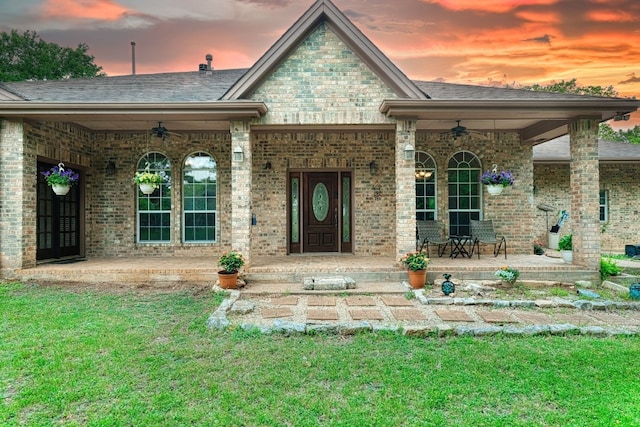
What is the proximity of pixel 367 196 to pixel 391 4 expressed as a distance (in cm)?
650

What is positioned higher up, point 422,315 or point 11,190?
point 11,190

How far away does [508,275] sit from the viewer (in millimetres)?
6508

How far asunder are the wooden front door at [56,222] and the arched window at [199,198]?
2.74 metres

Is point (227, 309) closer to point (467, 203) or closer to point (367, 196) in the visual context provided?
point (367, 196)

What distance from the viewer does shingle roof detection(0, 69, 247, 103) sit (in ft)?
24.1

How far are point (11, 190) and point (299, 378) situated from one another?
7411mm

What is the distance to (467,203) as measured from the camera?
950 centimetres

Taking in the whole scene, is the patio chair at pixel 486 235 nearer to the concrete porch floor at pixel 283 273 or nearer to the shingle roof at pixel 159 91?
the concrete porch floor at pixel 283 273

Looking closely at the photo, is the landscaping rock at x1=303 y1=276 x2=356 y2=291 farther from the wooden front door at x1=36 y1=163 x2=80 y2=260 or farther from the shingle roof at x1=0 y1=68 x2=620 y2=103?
the wooden front door at x1=36 y1=163 x2=80 y2=260

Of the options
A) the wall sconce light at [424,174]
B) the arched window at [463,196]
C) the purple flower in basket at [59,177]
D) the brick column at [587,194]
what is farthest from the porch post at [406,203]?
the purple flower in basket at [59,177]

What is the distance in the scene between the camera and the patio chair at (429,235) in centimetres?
871

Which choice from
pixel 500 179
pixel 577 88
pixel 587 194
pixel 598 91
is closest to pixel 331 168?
pixel 500 179

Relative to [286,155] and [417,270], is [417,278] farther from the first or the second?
[286,155]

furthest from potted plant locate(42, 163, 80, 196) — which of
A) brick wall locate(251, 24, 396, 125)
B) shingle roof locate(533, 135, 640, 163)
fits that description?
shingle roof locate(533, 135, 640, 163)
